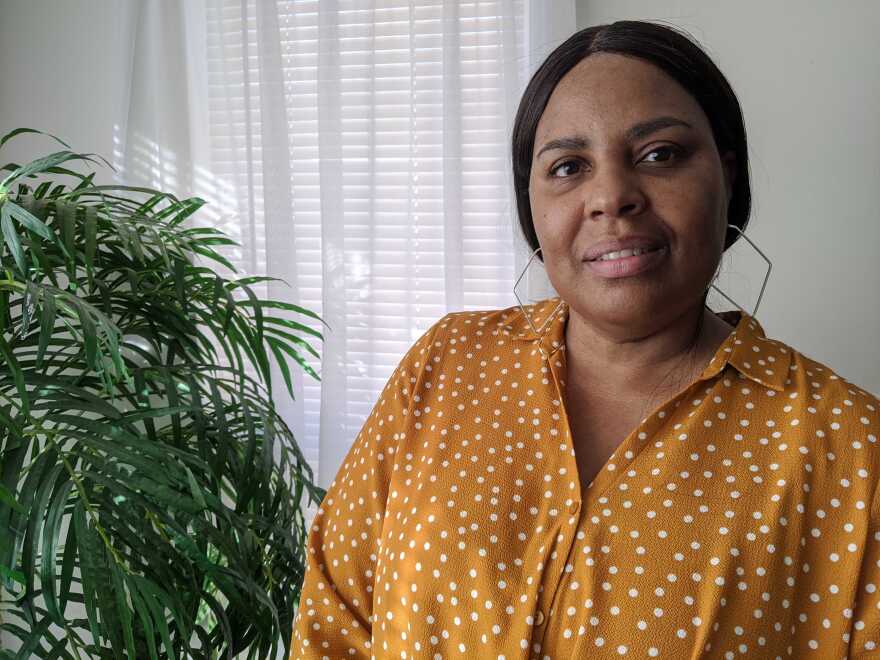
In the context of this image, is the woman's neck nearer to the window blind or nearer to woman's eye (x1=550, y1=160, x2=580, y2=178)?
woman's eye (x1=550, y1=160, x2=580, y2=178)

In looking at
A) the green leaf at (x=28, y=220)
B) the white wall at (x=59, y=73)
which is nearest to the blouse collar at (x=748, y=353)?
the green leaf at (x=28, y=220)

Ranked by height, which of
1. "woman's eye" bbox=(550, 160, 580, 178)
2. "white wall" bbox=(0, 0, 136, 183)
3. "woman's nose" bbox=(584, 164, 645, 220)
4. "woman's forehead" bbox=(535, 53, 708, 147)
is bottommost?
"woman's nose" bbox=(584, 164, 645, 220)

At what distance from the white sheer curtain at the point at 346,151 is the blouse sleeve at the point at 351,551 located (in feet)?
1.88

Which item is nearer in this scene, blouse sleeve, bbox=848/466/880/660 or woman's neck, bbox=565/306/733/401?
blouse sleeve, bbox=848/466/880/660

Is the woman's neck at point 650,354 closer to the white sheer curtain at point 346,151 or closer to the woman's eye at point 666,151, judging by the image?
the woman's eye at point 666,151

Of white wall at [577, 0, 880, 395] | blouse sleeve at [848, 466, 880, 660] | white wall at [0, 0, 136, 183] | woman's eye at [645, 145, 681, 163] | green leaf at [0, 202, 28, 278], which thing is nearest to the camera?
blouse sleeve at [848, 466, 880, 660]

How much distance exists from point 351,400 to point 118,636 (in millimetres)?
790

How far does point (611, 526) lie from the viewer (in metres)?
0.92

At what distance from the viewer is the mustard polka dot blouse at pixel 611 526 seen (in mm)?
864

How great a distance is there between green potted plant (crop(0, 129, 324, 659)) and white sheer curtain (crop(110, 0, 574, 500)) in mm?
300

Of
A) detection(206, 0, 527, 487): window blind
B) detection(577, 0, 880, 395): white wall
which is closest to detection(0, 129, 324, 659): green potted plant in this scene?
detection(206, 0, 527, 487): window blind

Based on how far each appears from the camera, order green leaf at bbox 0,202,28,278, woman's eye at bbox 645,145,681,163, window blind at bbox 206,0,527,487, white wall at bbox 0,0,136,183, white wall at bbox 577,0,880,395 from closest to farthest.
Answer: woman's eye at bbox 645,145,681,163, green leaf at bbox 0,202,28,278, white wall at bbox 577,0,880,395, window blind at bbox 206,0,527,487, white wall at bbox 0,0,136,183

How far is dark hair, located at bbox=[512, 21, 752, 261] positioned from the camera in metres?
0.98

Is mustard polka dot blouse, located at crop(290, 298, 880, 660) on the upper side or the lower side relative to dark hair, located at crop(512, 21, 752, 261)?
lower
